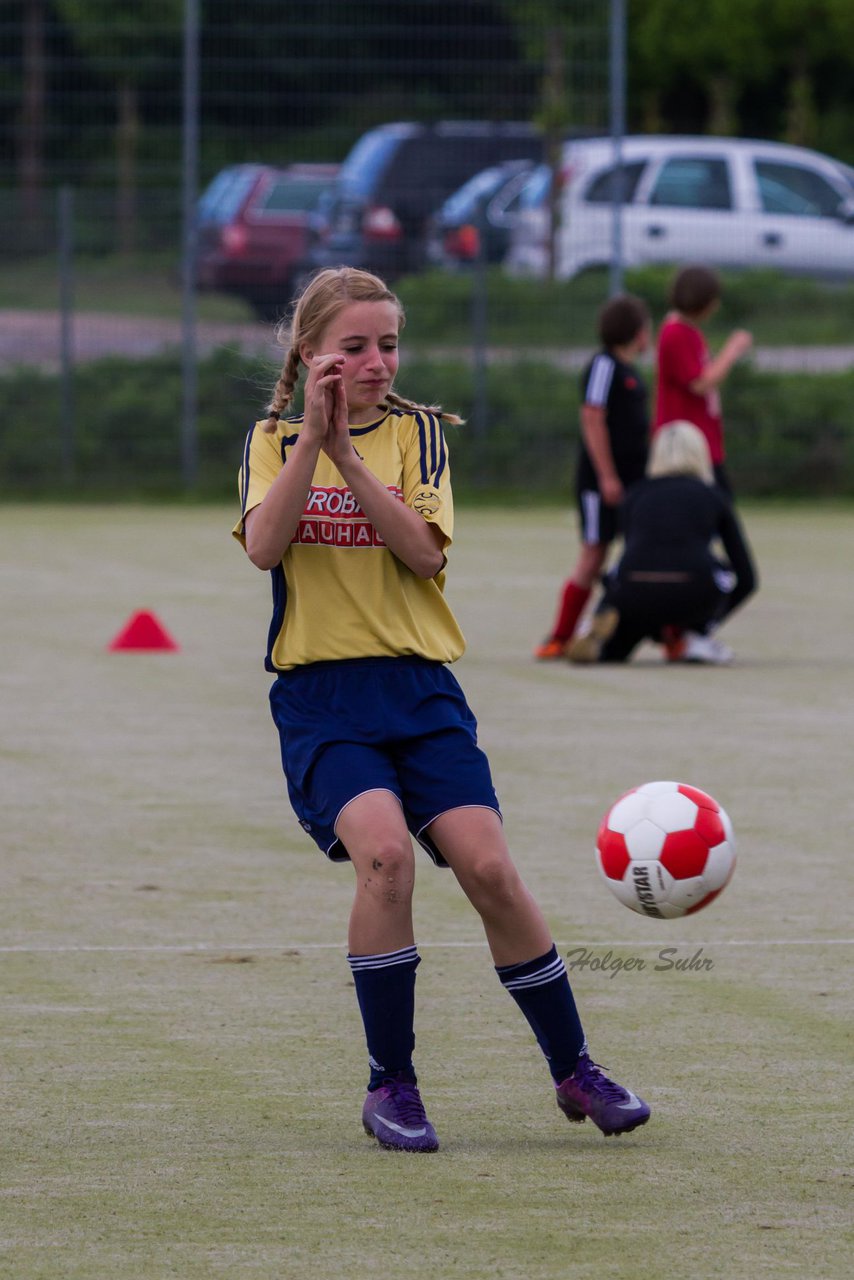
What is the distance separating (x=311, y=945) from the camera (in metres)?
5.80

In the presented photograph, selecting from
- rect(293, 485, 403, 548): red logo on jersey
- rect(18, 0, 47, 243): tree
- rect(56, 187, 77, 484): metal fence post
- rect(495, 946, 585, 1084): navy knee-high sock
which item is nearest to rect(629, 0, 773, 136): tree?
rect(18, 0, 47, 243): tree

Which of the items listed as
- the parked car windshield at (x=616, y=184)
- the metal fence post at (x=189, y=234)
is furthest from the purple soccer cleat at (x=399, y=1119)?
the metal fence post at (x=189, y=234)

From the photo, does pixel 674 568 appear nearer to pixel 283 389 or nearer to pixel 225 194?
pixel 283 389

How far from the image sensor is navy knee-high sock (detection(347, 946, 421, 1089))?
424 cm

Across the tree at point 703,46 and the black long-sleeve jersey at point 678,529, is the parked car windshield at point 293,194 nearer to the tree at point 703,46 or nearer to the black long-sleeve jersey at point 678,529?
the black long-sleeve jersey at point 678,529

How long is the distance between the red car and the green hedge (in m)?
0.72

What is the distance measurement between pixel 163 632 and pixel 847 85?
30735mm

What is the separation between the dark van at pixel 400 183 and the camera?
70.4 feet

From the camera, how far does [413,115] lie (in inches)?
845

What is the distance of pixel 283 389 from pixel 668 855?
1287 millimetres

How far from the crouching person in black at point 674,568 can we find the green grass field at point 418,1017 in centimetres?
58

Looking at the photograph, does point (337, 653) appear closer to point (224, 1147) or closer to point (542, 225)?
point (224, 1147)

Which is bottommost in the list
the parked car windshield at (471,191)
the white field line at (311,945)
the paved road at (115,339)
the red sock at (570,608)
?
the paved road at (115,339)

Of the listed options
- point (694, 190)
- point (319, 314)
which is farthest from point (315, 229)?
point (319, 314)
